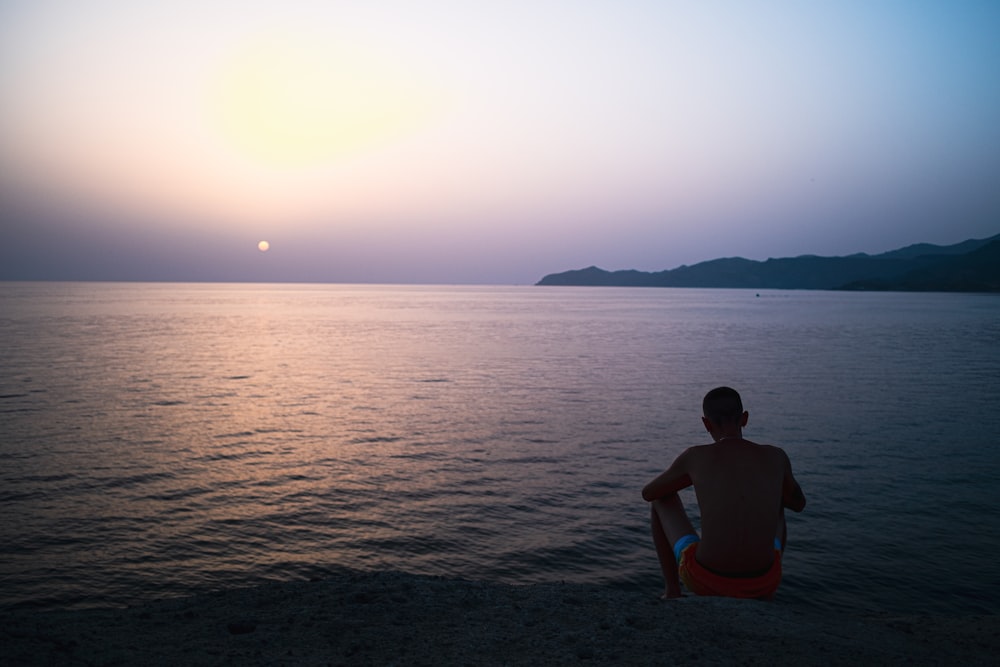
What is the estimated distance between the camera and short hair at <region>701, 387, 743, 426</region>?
5.43m

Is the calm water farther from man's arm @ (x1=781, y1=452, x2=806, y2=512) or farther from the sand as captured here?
man's arm @ (x1=781, y1=452, x2=806, y2=512)

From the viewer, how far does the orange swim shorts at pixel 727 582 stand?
5656 millimetres

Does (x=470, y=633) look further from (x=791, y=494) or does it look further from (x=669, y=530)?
(x=791, y=494)

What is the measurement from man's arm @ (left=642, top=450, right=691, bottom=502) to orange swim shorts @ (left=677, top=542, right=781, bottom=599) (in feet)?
1.74

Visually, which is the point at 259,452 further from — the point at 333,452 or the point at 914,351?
the point at 914,351

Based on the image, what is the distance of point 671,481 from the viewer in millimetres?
5742

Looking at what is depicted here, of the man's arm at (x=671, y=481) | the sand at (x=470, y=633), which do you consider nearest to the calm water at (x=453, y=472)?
the sand at (x=470, y=633)

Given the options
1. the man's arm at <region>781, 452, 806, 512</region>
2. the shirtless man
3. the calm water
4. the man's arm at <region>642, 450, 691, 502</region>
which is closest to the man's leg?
the shirtless man

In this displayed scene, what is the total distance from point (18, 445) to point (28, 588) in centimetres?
999

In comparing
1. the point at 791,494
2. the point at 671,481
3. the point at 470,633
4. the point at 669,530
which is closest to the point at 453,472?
the point at 470,633

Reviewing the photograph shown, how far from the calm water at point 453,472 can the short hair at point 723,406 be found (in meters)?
5.15

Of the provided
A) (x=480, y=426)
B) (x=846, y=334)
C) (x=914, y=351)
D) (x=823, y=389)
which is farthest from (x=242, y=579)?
(x=846, y=334)

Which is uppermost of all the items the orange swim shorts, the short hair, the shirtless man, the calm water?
the short hair

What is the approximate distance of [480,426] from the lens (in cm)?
2036
